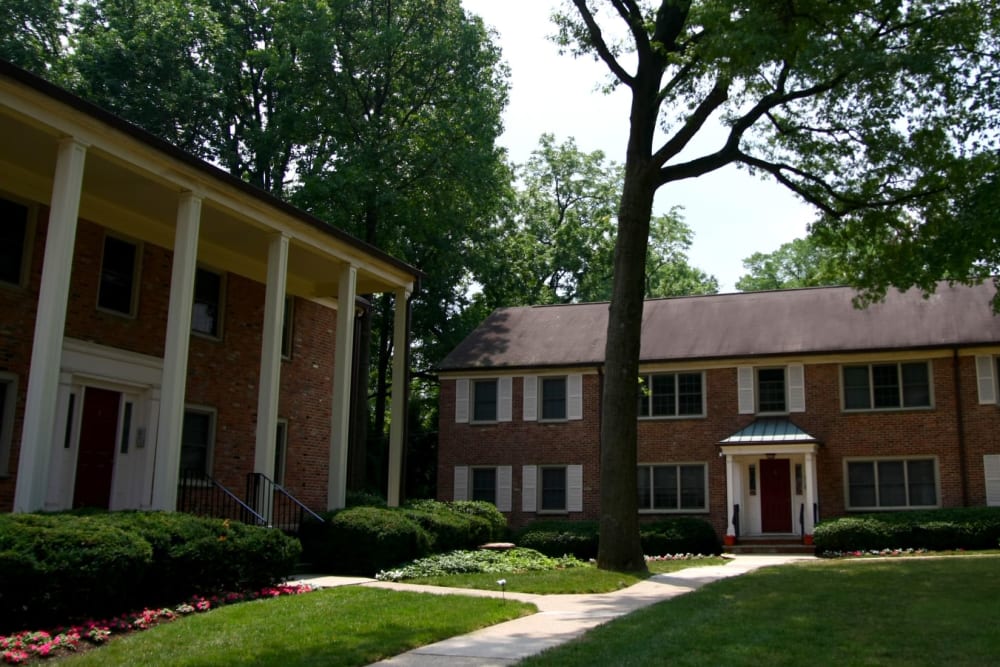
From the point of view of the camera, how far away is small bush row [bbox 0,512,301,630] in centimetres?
876

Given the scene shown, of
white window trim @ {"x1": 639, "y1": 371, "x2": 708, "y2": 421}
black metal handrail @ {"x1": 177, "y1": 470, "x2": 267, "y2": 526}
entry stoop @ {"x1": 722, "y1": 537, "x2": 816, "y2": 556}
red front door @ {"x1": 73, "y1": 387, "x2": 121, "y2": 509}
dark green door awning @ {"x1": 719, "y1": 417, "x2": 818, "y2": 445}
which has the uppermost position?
white window trim @ {"x1": 639, "y1": 371, "x2": 708, "y2": 421}

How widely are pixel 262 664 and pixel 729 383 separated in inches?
865

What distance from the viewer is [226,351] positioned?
58.7 ft

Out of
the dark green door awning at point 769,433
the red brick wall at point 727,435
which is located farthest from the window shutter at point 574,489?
the dark green door awning at point 769,433

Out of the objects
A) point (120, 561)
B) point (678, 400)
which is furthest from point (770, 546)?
point (120, 561)

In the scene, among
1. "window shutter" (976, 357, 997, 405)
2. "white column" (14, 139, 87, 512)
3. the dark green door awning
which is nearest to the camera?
"white column" (14, 139, 87, 512)

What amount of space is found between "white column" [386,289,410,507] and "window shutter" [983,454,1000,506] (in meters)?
15.2

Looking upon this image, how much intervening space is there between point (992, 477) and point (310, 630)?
21057 mm

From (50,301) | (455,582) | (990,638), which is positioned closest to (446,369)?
(455,582)

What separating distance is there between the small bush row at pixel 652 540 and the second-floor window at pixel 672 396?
4747 mm

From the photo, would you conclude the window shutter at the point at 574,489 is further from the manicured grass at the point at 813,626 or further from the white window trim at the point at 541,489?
the manicured grass at the point at 813,626

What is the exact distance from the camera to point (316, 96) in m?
31.9

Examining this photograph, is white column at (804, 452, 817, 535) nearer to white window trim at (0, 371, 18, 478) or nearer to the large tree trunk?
the large tree trunk

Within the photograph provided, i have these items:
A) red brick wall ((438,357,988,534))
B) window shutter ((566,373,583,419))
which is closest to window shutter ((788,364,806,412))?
red brick wall ((438,357,988,534))
